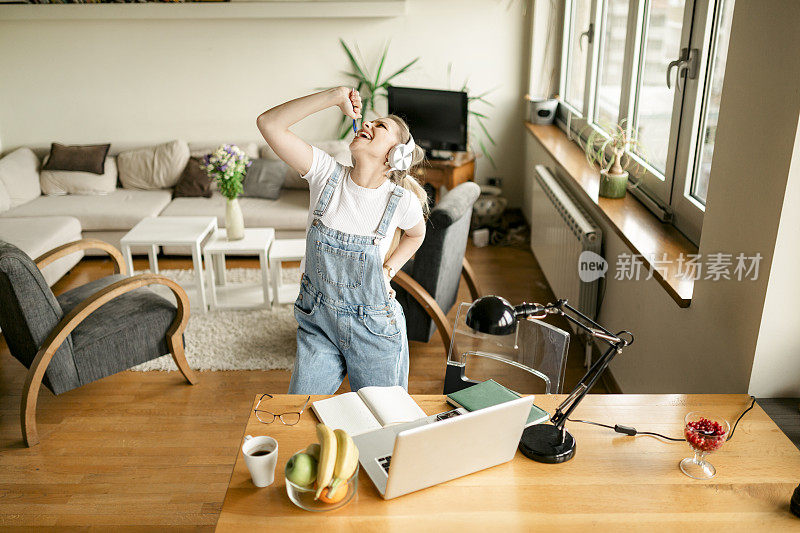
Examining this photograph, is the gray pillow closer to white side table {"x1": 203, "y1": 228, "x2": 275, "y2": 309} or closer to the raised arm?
white side table {"x1": 203, "y1": 228, "x2": 275, "y2": 309}

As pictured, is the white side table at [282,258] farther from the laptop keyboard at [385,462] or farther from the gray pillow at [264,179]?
the laptop keyboard at [385,462]

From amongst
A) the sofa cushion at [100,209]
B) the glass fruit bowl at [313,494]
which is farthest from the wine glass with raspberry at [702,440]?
the sofa cushion at [100,209]

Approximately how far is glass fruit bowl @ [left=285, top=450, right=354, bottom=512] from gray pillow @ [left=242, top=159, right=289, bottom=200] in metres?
3.92

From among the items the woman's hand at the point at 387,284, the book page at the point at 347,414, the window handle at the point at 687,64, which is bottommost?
the book page at the point at 347,414

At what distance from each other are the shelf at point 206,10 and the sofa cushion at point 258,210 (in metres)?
1.47

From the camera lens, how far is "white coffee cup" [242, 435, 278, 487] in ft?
4.80

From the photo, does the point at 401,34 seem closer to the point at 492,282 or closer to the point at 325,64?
the point at 325,64

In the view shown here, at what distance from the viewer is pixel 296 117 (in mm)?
2070

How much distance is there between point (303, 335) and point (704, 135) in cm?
185

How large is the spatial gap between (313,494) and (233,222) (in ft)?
9.40

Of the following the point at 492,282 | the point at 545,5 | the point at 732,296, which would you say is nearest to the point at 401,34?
the point at 545,5

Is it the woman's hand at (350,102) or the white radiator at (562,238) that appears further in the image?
the white radiator at (562,238)

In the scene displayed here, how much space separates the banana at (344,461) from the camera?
1.39m

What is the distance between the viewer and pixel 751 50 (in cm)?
188
